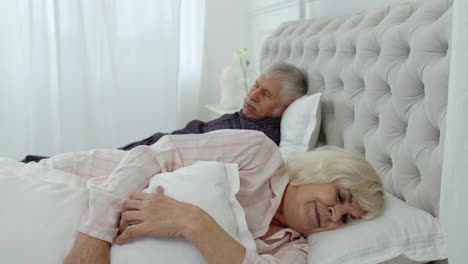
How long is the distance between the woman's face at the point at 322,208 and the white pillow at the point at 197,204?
0.19 metres

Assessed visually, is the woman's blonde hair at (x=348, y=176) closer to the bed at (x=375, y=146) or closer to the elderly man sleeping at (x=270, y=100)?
the bed at (x=375, y=146)

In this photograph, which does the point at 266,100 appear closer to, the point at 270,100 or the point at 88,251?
the point at 270,100

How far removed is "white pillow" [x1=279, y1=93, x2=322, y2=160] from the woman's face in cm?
66

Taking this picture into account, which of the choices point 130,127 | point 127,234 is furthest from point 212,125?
point 127,234

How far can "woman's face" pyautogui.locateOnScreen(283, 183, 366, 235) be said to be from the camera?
1.18 meters

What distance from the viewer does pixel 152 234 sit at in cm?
99

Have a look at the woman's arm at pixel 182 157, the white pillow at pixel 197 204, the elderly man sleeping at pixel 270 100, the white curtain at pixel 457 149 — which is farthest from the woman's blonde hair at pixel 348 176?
the elderly man sleeping at pixel 270 100

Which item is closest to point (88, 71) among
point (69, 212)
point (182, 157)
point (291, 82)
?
point (291, 82)

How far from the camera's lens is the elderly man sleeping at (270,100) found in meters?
2.17

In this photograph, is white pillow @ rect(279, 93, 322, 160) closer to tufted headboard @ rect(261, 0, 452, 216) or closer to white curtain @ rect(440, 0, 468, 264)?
tufted headboard @ rect(261, 0, 452, 216)

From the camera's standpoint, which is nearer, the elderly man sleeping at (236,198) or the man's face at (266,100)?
the elderly man sleeping at (236,198)

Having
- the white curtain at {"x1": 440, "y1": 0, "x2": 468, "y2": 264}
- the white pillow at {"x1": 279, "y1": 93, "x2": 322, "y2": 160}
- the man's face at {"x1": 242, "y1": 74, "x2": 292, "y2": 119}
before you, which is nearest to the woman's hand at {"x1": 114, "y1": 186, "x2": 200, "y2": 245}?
the white curtain at {"x1": 440, "y1": 0, "x2": 468, "y2": 264}

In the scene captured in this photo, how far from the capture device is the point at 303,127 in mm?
1936

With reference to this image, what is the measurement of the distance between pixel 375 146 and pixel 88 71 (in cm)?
218
